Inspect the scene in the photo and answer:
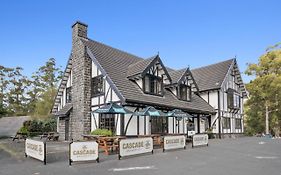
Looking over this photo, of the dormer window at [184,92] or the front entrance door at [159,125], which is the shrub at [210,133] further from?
the front entrance door at [159,125]

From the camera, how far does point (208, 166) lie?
9.91m

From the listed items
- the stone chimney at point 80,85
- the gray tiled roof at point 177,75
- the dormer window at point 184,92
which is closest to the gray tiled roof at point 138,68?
the stone chimney at point 80,85

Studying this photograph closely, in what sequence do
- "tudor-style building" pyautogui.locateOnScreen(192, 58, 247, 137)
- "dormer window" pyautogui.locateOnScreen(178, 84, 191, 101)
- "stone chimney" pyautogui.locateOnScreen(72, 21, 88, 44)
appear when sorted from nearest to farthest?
"stone chimney" pyautogui.locateOnScreen(72, 21, 88, 44) → "dormer window" pyautogui.locateOnScreen(178, 84, 191, 101) → "tudor-style building" pyautogui.locateOnScreen(192, 58, 247, 137)

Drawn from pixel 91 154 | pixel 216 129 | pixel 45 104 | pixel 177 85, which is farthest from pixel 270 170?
pixel 45 104

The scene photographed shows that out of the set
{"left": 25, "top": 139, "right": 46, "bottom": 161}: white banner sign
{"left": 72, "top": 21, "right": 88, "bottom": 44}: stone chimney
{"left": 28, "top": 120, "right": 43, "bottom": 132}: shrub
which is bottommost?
{"left": 28, "top": 120, "right": 43, "bottom": 132}: shrub

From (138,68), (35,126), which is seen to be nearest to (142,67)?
(138,68)

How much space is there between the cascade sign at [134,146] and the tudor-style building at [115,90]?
4.05 m

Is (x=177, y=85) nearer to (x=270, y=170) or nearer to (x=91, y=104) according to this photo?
(x=91, y=104)

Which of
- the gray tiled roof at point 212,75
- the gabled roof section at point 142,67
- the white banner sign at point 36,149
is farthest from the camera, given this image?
the gray tiled roof at point 212,75

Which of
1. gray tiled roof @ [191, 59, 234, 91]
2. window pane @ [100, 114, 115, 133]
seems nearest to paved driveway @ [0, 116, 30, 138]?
window pane @ [100, 114, 115, 133]

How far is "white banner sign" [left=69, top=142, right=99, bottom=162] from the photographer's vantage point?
1026 cm

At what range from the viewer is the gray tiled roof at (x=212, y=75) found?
28450 millimetres

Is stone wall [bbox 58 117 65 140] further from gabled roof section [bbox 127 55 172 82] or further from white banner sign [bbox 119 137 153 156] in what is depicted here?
white banner sign [bbox 119 137 153 156]

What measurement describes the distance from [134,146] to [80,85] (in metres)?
9.55
